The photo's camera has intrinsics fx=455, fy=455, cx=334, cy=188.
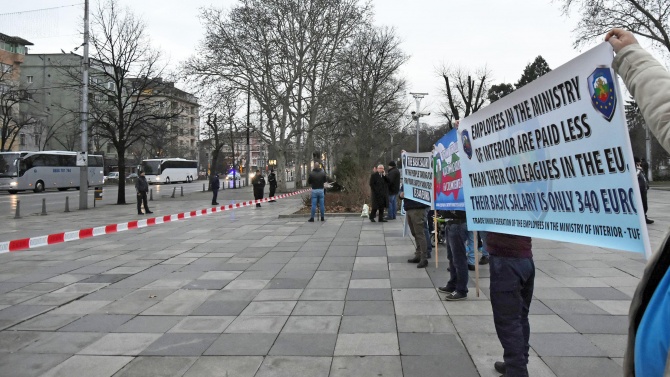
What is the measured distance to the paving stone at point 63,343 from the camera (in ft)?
14.0

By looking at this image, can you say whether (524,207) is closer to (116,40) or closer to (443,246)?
(443,246)

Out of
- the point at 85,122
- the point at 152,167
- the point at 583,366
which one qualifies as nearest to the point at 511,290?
the point at 583,366

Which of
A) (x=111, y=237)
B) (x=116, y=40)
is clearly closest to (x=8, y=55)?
(x=116, y=40)

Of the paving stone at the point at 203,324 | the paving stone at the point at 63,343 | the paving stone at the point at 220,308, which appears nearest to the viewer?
the paving stone at the point at 63,343

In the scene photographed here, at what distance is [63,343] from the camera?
14.6 ft

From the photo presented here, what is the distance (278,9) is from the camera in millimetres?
31500

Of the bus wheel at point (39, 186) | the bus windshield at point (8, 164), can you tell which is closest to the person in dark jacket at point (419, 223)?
the bus windshield at point (8, 164)

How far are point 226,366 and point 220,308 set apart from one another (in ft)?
5.85

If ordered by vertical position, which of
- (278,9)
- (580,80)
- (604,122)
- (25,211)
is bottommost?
(25,211)

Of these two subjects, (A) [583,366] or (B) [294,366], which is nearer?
(A) [583,366]

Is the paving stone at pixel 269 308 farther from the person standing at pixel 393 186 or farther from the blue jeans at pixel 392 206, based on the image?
the blue jeans at pixel 392 206

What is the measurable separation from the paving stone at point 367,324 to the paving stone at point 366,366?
0.67m

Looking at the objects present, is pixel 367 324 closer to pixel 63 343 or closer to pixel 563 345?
pixel 563 345

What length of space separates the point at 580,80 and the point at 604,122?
27cm
